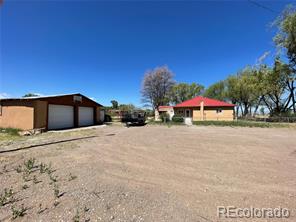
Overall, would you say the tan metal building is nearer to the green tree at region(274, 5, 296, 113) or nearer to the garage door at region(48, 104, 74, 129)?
the garage door at region(48, 104, 74, 129)

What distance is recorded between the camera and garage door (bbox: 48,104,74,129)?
15.4m

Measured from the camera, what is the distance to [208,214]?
262cm

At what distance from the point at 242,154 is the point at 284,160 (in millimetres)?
1251

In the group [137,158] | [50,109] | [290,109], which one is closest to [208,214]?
[137,158]

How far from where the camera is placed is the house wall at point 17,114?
44.7ft

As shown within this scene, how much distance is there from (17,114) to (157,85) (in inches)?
1211

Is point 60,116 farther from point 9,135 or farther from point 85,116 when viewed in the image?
point 9,135

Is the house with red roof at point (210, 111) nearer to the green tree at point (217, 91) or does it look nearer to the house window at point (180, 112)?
the house window at point (180, 112)

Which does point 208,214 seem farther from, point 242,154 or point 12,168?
point 12,168

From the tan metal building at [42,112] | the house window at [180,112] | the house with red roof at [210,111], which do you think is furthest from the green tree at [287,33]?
the tan metal building at [42,112]

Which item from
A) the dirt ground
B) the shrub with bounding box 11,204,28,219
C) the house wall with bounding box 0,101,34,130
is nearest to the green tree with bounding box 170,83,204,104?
the house wall with bounding box 0,101,34,130

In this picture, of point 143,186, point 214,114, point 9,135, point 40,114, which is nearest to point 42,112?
point 40,114

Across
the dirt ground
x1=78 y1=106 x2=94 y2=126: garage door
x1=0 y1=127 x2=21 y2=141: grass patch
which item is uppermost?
x1=78 y1=106 x2=94 y2=126: garage door

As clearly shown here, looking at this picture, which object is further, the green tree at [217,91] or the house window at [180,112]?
the green tree at [217,91]
